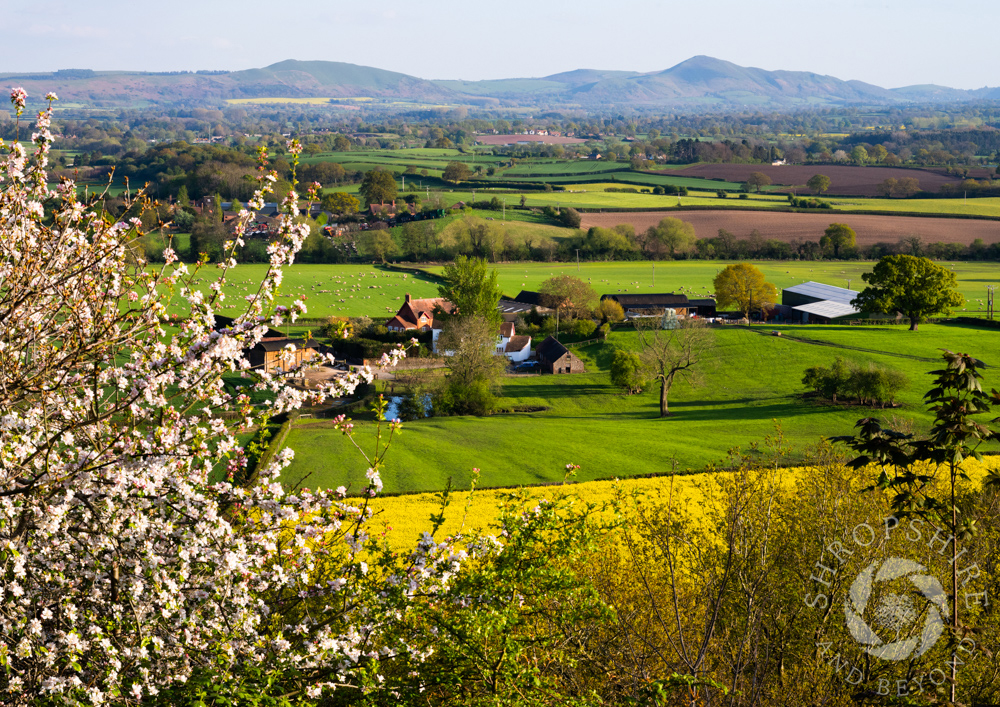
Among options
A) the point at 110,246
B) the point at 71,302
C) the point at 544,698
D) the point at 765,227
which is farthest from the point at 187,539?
the point at 765,227

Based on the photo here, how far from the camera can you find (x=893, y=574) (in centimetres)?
1284

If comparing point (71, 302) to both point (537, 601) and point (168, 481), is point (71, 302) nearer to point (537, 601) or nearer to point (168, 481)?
point (168, 481)

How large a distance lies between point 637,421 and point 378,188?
104034 mm

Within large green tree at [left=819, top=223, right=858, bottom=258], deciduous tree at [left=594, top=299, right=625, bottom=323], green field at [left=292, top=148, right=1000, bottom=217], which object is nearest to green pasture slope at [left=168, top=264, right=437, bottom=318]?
deciduous tree at [left=594, top=299, right=625, bottom=323]

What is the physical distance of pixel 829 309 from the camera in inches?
3351

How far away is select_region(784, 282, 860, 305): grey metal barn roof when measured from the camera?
89056 mm

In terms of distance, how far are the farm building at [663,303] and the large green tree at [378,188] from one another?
215ft

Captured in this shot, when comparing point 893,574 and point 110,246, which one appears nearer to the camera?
point 110,246

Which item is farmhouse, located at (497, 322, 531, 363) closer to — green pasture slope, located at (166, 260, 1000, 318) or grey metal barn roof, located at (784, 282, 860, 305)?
green pasture slope, located at (166, 260, 1000, 318)

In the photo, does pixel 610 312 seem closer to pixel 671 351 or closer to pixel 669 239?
pixel 671 351

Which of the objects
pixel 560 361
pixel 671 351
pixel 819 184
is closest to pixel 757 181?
pixel 819 184

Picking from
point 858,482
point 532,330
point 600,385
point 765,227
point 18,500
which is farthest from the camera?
point 765,227

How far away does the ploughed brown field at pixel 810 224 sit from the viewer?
393 feet

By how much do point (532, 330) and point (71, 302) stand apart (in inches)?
3066
